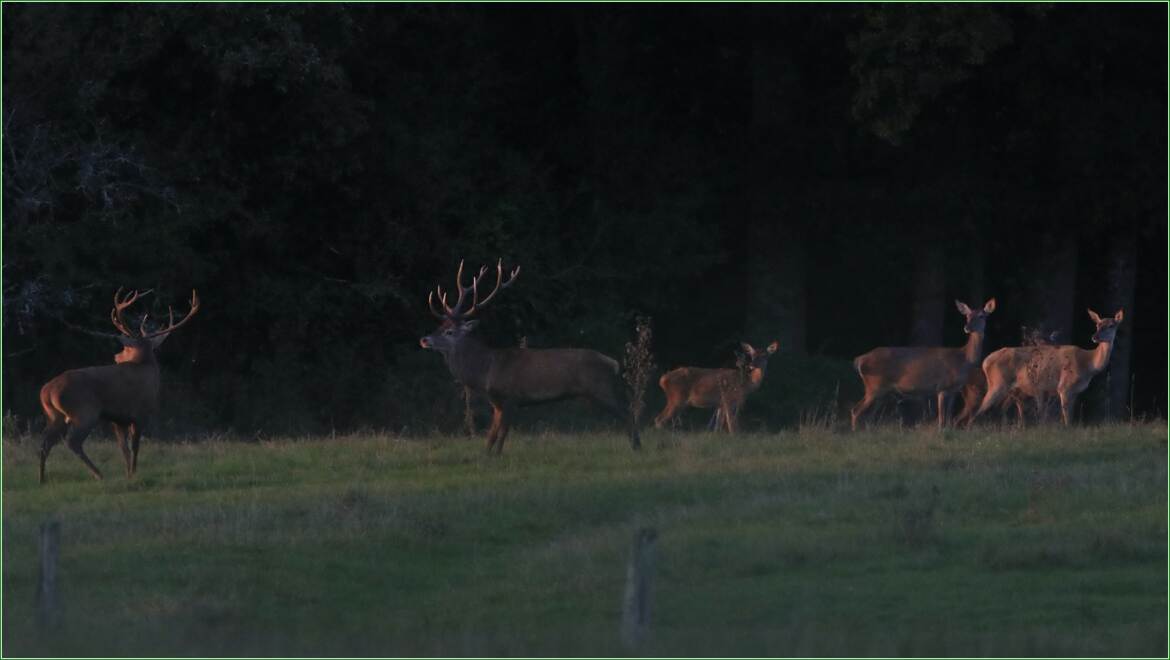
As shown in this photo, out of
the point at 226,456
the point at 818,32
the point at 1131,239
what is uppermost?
the point at 818,32

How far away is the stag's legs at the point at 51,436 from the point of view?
16.6 m

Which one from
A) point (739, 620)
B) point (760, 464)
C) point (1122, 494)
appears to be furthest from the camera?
point (760, 464)

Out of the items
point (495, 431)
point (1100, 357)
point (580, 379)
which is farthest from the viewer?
point (1100, 357)

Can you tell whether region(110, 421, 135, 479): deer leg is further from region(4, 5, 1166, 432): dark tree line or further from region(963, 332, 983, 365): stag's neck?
region(963, 332, 983, 365): stag's neck

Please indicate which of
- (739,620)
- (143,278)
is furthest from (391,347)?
(739,620)

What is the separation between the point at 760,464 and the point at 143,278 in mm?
9260

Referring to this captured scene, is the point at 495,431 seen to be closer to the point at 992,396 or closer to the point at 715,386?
the point at 715,386

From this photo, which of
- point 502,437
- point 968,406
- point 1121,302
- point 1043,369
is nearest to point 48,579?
point 502,437

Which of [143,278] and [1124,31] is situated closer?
[143,278]

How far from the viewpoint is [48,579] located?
34.1ft

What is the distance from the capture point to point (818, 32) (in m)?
26.9

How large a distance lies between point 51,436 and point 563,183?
13056mm

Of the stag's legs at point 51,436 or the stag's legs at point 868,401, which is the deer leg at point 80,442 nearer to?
the stag's legs at point 51,436

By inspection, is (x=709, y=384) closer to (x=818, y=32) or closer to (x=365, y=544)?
(x=818, y=32)
